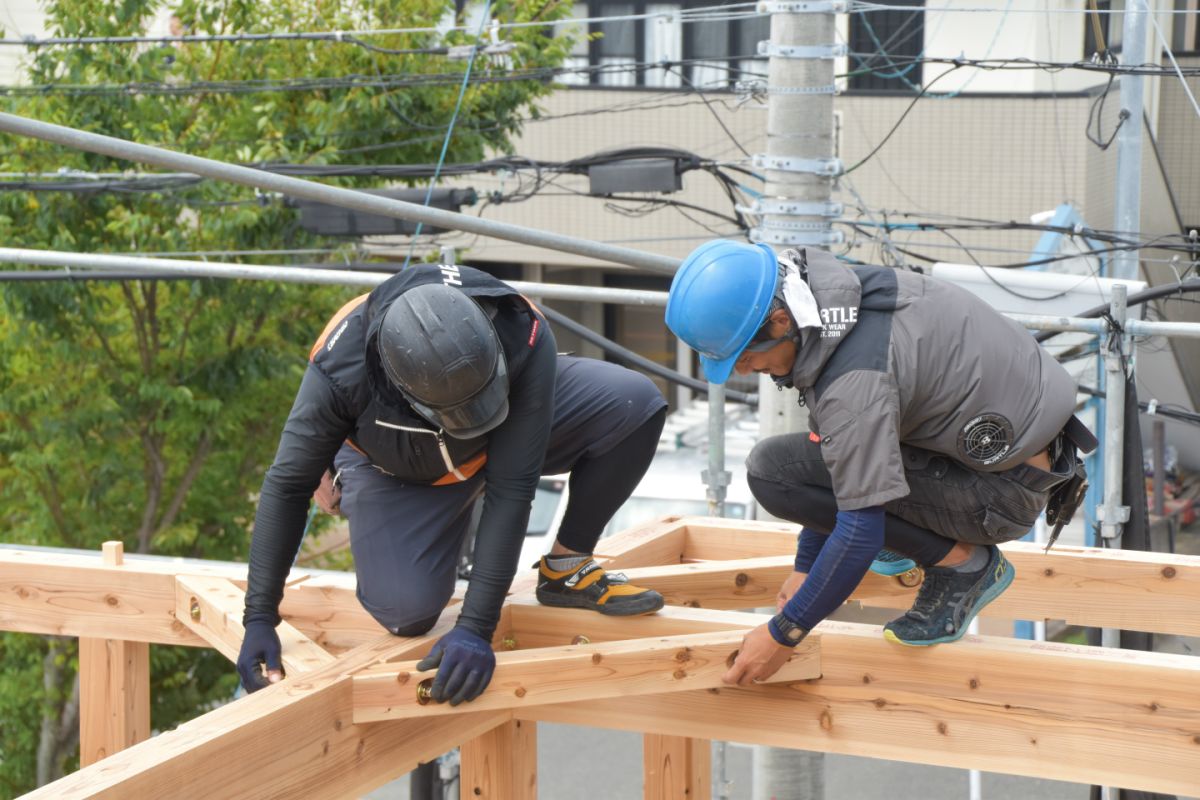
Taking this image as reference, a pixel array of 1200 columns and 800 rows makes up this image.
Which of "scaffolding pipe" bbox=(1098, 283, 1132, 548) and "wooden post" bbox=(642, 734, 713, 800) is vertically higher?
"scaffolding pipe" bbox=(1098, 283, 1132, 548)

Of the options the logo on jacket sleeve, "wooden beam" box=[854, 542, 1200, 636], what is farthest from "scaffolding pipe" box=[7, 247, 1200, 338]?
the logo on jacket sleeve

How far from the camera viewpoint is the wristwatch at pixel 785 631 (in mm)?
2881

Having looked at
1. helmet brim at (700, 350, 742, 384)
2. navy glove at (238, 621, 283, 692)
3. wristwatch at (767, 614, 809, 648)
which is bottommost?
navy glove at (238, 621, 283, 692)

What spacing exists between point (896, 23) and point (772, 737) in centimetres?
1136

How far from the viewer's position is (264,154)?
9.20m

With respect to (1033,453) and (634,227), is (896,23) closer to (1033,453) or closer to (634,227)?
(634,227)

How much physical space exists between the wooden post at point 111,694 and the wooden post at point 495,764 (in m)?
0.94

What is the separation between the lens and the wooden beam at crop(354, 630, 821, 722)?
9.78 ft

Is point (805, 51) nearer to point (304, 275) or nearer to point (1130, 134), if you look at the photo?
point (304, 275)

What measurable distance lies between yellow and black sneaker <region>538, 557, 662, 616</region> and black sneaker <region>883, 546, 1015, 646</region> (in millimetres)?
598

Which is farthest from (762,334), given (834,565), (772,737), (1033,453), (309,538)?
(309,538)

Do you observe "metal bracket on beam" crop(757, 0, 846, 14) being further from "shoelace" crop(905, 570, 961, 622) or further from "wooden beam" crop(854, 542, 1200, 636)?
"shoelace" crop(905, 570, 961, 622)

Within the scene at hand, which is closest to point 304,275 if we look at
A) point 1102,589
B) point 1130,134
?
point 1102,589

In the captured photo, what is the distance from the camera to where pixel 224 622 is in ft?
10.9
